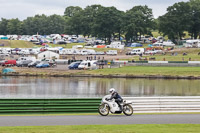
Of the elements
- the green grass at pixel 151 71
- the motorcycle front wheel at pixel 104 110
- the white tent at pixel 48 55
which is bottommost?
the green grass at pixel 151 71

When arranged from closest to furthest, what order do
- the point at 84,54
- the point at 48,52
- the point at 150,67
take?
the point at 150,67
the point at 48,52
the point at 84,54

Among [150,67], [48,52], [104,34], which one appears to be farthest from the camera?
[104,34]

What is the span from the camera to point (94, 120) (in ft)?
81.1

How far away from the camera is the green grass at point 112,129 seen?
21.3 m

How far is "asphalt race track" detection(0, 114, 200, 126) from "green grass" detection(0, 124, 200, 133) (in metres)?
1.11

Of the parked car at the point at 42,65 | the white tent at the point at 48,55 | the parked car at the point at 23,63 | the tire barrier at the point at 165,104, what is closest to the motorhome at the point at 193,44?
the white tent at the point at 48,55

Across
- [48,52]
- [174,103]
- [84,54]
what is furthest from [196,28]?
[174,103]

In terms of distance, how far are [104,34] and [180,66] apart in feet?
264

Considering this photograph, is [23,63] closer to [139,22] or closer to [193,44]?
[193,44]

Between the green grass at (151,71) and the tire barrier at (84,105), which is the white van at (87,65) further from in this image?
the tire barrier at (84,105)

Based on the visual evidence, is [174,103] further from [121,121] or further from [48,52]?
[48,52]

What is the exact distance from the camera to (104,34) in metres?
169

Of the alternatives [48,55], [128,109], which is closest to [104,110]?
[128,109]

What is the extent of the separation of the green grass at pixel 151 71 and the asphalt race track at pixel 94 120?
5592 cm
